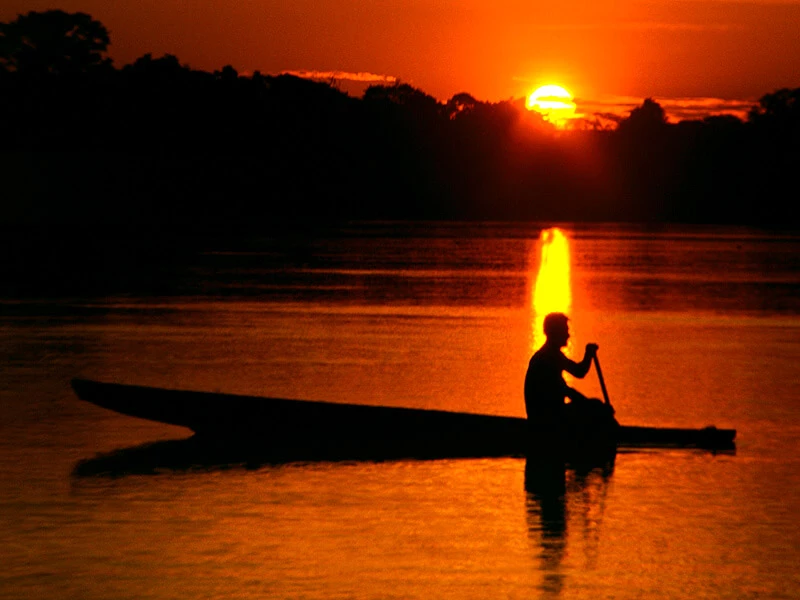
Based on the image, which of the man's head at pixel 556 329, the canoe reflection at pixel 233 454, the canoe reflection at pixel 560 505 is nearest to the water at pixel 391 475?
the canoe reflection at pixel 560 505

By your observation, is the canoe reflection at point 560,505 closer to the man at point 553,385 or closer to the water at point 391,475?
the water at point 391,475

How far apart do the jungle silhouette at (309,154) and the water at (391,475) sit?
3265 inches

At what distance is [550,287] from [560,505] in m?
31.4

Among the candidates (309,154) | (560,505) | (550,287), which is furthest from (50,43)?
(560,505)

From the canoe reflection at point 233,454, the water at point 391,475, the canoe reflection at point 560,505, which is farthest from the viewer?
the canoe reflection at point 233,454

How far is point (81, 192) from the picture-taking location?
130 metres

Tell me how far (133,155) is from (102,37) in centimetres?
1039

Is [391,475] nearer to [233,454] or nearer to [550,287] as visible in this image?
[233,454]

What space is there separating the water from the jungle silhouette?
8293cm

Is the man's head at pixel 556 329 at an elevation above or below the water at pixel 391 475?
above

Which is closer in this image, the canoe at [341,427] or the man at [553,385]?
the man at [553,385]

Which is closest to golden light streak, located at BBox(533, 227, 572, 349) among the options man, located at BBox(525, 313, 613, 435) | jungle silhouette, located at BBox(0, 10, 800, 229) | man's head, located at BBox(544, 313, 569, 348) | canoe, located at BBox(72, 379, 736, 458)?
canoe, located at BBox(72, 379, 736, 458)

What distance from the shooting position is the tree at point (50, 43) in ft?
412

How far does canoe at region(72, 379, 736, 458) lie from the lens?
15.4 metres
